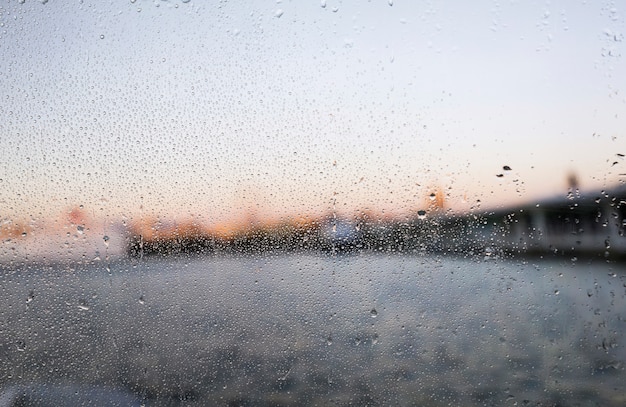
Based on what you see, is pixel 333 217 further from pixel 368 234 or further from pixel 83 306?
pixel 83 306

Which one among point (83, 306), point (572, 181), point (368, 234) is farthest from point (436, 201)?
point (83, 306)

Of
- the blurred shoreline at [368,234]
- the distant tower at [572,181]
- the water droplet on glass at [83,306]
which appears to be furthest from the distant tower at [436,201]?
the water droplet on glass at [83,306]

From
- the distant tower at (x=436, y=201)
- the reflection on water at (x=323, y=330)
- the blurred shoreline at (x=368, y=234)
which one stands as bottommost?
the reflection on water at (x=323, y=330)

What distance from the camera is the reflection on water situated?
3.18 ft

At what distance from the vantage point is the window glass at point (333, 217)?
0.97 metres

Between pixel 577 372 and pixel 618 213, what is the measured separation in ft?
1.02

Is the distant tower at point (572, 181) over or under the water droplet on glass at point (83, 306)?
over

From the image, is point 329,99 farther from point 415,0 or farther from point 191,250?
point 191,250

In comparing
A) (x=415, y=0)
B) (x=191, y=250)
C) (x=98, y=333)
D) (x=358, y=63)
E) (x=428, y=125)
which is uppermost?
(x=415, y=0)

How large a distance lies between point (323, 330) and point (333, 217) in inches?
8.7

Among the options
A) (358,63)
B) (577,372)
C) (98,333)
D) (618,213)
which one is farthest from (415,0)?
(98,333)

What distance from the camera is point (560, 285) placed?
97cm

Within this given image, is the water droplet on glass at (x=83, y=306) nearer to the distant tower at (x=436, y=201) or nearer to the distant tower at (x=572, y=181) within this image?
the distant tower at (x=436, y=201)

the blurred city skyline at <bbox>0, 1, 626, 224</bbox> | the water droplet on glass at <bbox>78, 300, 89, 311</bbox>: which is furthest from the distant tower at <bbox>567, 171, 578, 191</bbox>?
the water droplet on glass at <bbox>78, 300, 89, 311</bbox>
